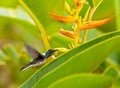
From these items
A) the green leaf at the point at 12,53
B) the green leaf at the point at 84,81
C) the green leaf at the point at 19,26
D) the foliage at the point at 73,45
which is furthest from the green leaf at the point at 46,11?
the green leaf at the point at 12,53

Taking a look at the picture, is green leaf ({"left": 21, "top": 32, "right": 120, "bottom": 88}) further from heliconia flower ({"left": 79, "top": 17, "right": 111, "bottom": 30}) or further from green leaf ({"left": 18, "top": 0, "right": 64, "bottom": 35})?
green leaf ({"left": 18, "top": 0, "right": 64, "bottom": 35})

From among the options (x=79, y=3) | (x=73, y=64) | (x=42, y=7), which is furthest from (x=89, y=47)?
(x=42, y=7)

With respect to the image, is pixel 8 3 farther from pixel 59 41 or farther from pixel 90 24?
pixel 90 24

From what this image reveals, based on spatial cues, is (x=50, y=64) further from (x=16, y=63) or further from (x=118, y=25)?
(x=16, y=63)

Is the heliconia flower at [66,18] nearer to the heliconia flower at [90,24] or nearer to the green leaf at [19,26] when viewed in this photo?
the heliconia flower at [90,24]

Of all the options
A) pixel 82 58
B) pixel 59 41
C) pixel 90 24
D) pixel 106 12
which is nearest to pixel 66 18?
pixel 90 24

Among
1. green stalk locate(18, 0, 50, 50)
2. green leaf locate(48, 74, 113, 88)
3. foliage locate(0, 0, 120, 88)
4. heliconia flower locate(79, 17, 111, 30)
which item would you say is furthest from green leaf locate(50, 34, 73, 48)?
green leaf locate(48, 74, 113, 88)
